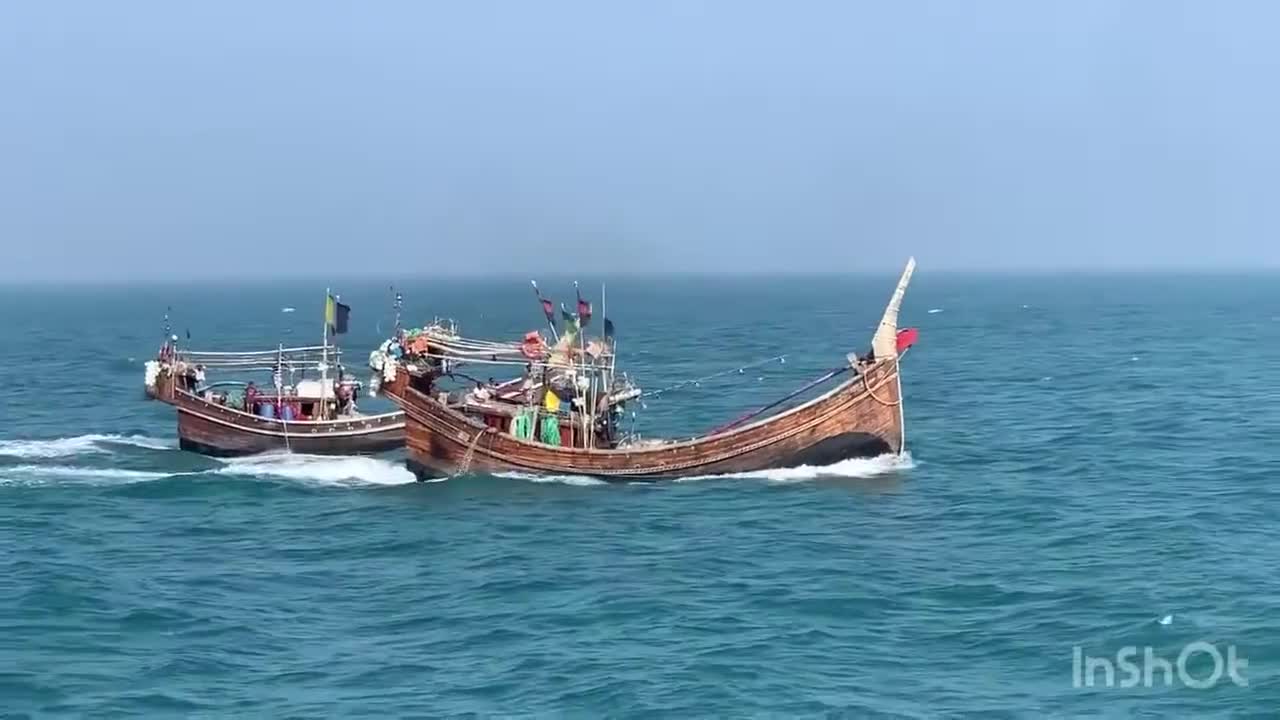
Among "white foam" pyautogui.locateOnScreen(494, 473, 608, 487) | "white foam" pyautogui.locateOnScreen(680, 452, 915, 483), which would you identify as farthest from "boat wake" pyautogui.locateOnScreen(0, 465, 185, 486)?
"white foam" pyautogui.locateOnScreen(680, 452, 915, 483)

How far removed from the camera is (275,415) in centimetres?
5703

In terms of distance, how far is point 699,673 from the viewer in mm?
30531

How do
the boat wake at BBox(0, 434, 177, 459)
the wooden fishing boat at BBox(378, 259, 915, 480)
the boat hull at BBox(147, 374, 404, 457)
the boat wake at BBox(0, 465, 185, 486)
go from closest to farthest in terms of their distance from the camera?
1. the wooden fishing boat at BBox(378, 259, 915, 480)
2. the boat wake at BBox(0, 465, 185, 486)
3. the boat hull at BBox(147, 374, 404, 457)
4. the boat wake at BBox(0, 434, 177, 459)

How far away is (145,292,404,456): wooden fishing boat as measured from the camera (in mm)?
56125

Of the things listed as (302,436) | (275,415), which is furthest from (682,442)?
(275,415)

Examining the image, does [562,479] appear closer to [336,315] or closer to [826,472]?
[826,472]

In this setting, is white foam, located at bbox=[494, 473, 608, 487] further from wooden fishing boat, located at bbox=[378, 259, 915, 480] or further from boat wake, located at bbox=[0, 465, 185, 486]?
boat wake, located at bbox=[0, 465, 185, 486]

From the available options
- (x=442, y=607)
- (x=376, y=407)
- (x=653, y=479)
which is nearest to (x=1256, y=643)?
(x=442, y=607)

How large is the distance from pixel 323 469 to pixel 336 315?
6254mm

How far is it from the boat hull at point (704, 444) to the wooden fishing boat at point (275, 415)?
5.12m

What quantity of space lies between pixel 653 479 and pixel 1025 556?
1474 centimetres

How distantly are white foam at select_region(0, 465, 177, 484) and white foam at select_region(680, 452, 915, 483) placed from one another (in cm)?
1928

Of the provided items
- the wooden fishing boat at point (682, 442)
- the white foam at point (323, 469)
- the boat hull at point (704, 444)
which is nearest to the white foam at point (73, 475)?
the white foam at point (323, 469)

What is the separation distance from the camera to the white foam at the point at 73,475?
52406mm
